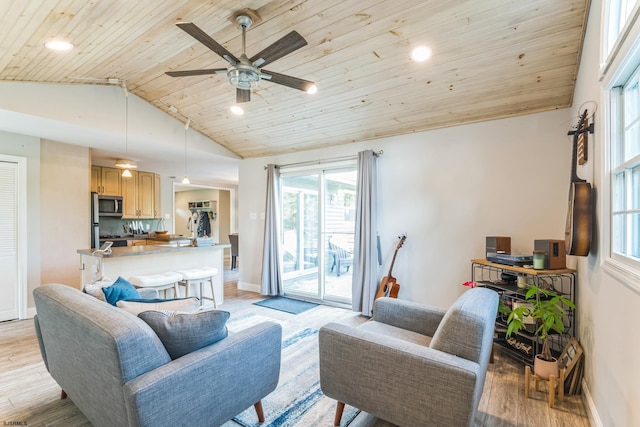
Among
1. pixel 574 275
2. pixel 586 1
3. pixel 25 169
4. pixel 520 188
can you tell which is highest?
pixel 586 1

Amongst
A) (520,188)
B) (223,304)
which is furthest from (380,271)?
(223,304)

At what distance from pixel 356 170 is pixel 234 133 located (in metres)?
2.00

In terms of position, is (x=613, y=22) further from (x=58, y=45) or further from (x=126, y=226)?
(x=126, y=226)

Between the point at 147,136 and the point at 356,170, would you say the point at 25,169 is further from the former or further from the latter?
the point at 356,170

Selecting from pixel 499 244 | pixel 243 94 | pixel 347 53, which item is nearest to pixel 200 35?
pixel 243 94

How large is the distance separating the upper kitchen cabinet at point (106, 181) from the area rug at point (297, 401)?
17.3ft

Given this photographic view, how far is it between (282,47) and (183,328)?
6.09 ft

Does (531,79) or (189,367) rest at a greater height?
(531,79)

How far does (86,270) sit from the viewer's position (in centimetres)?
378

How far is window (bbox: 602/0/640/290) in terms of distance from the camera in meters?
1.47

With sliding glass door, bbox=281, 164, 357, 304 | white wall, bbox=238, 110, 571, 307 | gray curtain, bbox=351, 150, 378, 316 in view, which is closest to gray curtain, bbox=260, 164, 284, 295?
sliding glass door, bbox=281, 164, 357, 304

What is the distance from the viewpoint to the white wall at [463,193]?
10.3 feet

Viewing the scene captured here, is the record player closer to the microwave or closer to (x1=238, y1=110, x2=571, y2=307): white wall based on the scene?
(x1=238, y1=110, x2=571, y2=307): white wall

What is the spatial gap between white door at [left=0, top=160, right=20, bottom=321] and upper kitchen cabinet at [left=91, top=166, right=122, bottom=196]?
205 centimetres
